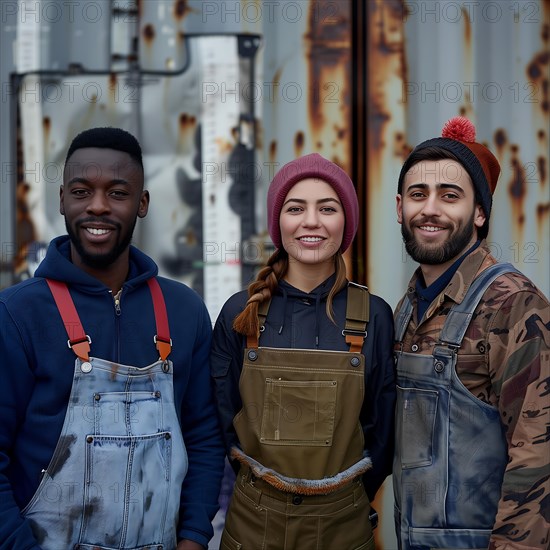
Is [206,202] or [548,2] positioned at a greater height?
[548,2]

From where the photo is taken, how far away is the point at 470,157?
198cm

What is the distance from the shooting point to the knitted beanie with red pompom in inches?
77.5

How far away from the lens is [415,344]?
1935 mm

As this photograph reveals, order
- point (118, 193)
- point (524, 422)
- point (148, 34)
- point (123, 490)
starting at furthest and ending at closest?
point (148, 34) < point (118, 193) < point (123, 490) < point (524, 422)

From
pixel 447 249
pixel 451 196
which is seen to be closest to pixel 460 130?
pixel 451 196

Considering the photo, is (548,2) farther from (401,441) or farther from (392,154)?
(401,441)

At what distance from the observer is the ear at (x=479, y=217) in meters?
2.00

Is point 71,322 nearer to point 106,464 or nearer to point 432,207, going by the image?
point 106,464

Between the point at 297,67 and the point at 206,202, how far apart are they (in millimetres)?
638

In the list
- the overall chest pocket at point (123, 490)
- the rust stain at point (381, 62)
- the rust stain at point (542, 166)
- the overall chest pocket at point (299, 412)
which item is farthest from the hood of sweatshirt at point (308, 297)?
the rust stain at point (542, 166)

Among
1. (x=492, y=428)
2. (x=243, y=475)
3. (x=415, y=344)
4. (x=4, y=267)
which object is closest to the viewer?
(x=492, y=428)

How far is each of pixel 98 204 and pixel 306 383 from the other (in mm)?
746

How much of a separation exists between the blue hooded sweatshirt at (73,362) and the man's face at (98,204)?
7 centimetres

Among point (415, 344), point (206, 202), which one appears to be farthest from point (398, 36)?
point (415, 344)
